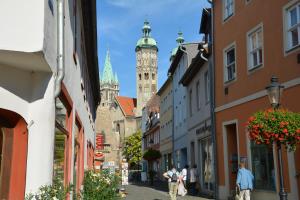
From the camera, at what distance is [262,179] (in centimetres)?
1669

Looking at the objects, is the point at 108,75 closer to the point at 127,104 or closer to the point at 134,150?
the point at 127,104

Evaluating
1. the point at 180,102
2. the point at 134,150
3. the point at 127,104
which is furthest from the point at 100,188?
the point at 127,104

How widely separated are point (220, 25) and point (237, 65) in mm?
3114

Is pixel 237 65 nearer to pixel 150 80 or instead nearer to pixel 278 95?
pixel 278 95

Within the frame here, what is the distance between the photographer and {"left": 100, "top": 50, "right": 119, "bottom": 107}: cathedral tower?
138375 millimetres

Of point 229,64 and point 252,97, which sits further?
point 229,64

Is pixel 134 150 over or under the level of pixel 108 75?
under

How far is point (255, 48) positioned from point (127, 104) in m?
106

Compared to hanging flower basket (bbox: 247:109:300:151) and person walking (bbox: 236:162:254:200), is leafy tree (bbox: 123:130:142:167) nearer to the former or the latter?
person walking (bbox: 236:162:254:200)

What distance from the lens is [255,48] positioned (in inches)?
672

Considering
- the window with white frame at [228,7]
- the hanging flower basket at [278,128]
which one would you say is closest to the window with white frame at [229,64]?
the window with white frame at [228,7]

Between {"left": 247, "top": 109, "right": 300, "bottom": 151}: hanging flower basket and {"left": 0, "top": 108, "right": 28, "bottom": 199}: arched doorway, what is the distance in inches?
251

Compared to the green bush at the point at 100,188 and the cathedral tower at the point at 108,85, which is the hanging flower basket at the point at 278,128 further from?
the cathedral tower at the point at 108,85

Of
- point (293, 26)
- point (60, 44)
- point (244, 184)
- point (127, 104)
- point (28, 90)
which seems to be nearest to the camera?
point (28, 90)
